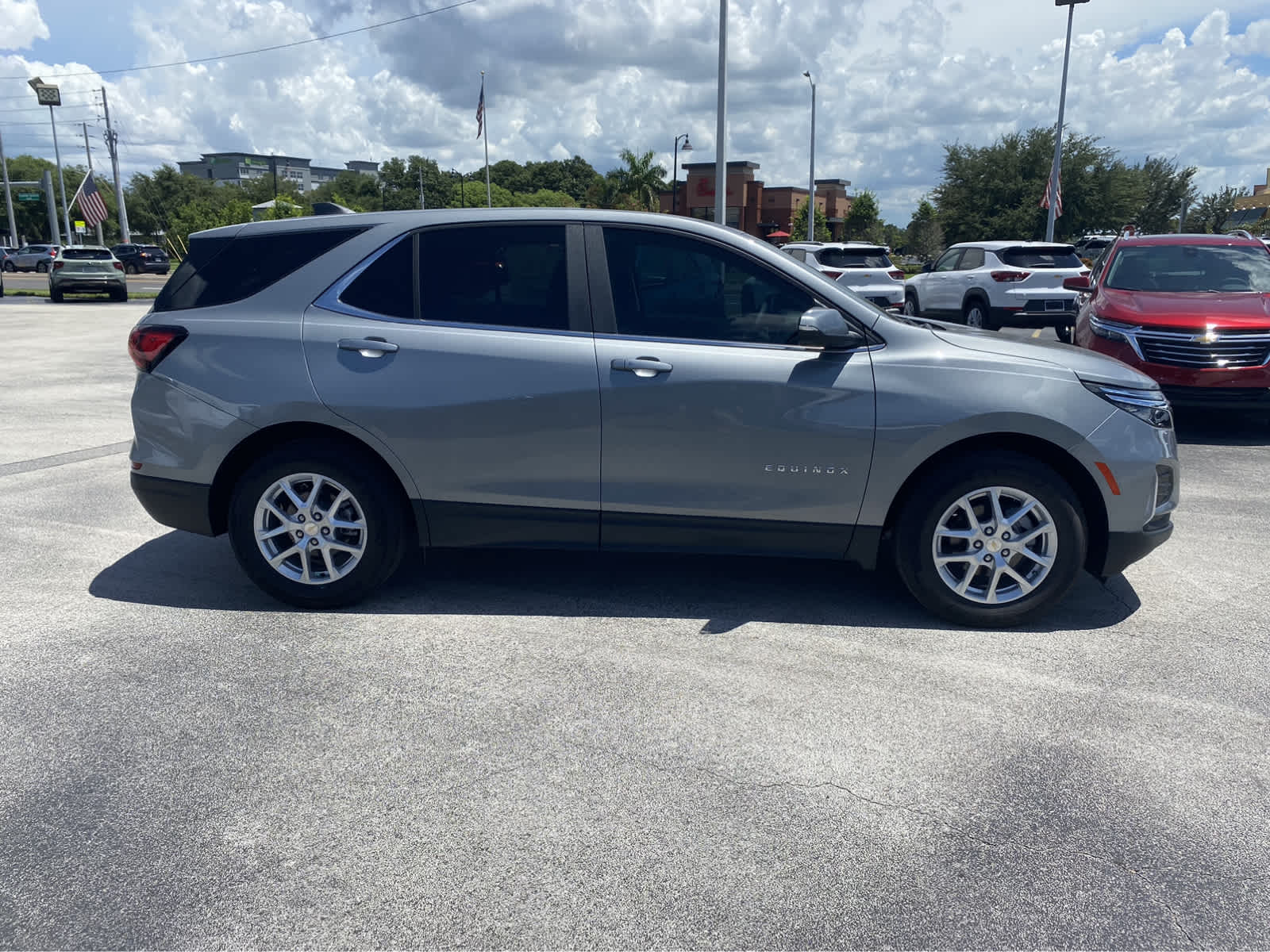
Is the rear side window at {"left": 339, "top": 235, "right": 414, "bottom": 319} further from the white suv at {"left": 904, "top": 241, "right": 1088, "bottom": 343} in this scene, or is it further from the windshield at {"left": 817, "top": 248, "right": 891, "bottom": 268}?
Result: the windshield at {"left": 817, "top": 248, "right": 891, "bottom": 268}

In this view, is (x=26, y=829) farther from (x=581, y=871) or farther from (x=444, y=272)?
(x=444, y=272)

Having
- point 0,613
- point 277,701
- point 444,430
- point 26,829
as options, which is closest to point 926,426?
point 444,430

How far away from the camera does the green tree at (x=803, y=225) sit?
81125 millimetres

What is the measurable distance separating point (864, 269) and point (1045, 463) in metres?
15.8

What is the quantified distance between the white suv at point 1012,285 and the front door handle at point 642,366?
39.7 ft

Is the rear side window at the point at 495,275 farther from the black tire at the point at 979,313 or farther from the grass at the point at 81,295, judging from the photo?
the grass at the point at 81,295

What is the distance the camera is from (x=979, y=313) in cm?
1678

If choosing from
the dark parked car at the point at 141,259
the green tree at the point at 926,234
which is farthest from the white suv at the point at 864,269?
the dark parked car at the point at 141,259

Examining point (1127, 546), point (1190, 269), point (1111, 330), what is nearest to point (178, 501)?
point (1127, 546)

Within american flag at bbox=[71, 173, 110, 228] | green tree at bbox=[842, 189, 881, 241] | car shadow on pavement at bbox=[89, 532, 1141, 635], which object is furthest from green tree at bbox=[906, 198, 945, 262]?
car shadow on pavement at bbox=[89, 532, 1141, 635]

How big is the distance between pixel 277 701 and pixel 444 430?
132 cm

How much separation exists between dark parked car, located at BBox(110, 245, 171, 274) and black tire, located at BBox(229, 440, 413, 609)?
5157cm

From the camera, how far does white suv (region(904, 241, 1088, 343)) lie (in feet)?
52.6

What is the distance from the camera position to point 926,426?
4.20 metres
